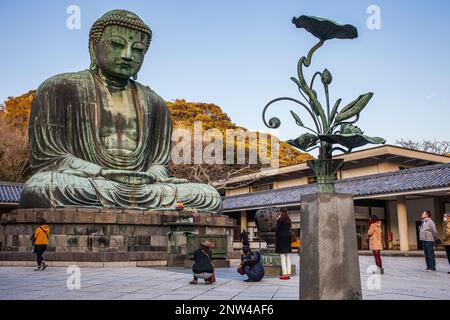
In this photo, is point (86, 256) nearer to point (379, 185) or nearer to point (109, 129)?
point (109, 129)

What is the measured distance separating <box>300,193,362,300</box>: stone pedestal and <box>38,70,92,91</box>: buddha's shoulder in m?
11.1

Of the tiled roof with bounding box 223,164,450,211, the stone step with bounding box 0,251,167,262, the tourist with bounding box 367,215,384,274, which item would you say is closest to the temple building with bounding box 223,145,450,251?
the tiled roof with bounding box 223,164,450,211

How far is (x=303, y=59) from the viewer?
5.18 metres

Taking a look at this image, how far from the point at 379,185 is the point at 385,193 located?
145 centimetres

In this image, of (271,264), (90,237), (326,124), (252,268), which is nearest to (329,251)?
(326,124)

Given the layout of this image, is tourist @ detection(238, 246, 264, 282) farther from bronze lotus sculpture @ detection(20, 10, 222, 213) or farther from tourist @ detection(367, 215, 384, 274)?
bronze lotus sculpture @ detection(20, 10, 222, 213)

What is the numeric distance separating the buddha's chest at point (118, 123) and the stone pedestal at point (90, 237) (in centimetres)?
254

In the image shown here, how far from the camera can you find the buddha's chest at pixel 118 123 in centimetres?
1402

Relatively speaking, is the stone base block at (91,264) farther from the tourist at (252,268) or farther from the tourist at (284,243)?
the tourist at (284,243)

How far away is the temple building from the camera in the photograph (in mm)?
20734

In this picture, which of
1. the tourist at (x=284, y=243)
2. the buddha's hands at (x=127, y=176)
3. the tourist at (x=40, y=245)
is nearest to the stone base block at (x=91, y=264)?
the tourist at (x=40, y=245)

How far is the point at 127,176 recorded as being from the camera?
1323 cm

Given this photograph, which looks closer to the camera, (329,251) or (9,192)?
(329,251)
